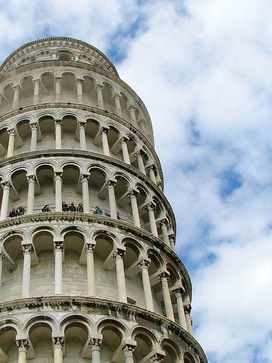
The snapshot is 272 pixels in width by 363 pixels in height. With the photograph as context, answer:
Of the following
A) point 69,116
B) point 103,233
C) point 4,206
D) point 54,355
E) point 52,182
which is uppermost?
point 69,116

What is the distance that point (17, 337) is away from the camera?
60.5ft

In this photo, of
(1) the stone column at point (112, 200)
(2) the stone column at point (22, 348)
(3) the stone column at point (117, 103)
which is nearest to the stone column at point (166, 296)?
(1) the stone column at point (112, 200)

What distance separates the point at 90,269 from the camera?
20969mm

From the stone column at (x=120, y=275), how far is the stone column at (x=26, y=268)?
2.94 m

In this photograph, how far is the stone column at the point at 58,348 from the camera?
17.9 meters

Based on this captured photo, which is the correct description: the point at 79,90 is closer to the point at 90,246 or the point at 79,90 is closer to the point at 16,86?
the point at 16,86

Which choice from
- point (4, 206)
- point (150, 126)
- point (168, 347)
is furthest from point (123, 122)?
point (168, 347)

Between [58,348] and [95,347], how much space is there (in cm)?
108

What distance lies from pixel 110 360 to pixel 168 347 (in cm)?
199

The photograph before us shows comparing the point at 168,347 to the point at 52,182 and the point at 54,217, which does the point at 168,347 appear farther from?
the point at 52,182

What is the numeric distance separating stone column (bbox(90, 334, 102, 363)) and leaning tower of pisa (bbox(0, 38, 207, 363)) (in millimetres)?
29

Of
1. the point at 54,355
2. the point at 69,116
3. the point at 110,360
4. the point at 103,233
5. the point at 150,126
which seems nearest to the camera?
the point at 54,355

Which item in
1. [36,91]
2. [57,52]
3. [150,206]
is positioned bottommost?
[150,206]

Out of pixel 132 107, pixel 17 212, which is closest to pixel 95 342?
pixel 17 212
